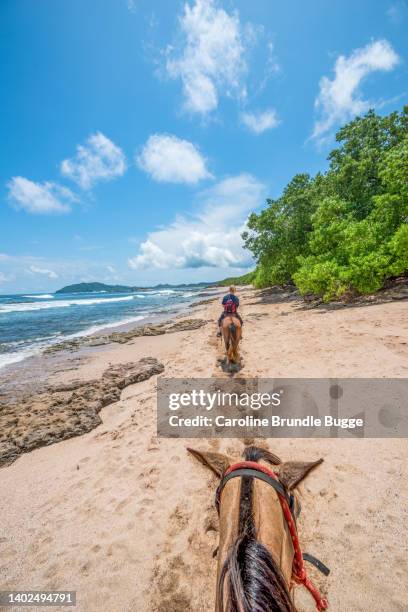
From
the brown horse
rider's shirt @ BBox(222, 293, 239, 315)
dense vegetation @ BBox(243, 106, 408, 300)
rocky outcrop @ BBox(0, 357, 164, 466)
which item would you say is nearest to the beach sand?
rocky outcrop @ BBox(0, 357, 164, 466)

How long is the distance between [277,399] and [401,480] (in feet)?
8.22

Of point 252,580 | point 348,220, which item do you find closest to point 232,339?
point 252,580

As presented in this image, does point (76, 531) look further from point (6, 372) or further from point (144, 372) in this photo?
point (6, 372)

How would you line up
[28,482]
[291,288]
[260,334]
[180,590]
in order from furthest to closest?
[291,288]
[260,334]
[28,482]
[180,590]

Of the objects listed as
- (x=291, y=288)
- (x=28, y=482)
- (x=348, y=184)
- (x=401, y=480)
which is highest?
(x=348, y=184)

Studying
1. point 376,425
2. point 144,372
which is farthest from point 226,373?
point 376,425

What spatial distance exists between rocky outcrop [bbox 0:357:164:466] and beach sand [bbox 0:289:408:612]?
0.91ft

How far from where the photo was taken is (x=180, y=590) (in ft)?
7.55

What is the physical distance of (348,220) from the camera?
1562cm

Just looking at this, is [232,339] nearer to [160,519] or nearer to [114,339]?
[160,519]

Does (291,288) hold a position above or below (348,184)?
below

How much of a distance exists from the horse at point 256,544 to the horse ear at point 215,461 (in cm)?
5

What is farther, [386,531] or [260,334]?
[260,334]

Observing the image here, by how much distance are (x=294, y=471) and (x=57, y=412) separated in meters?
5.95
